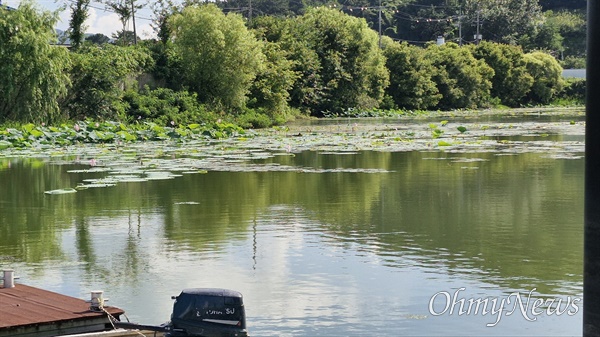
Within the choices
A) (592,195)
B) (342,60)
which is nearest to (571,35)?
(342,60)

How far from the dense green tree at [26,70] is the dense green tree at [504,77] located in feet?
161

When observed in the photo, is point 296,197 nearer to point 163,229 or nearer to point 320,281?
point 163,229

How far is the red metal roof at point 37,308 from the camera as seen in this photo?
707 centimetres

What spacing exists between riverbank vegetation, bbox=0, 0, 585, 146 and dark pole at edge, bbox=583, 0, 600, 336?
25.4 metres

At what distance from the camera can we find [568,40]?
115 metres

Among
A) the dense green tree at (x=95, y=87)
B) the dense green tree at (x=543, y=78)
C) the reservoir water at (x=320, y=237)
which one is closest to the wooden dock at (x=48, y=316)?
the reservoir water at (x=320, y=237)

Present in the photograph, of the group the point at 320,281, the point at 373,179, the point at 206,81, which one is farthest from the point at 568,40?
the point at 320,281

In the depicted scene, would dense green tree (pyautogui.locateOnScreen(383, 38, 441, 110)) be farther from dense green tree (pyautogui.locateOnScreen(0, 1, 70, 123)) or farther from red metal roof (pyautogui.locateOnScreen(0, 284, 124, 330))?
red metal roof (pyautogui.locateOnScreen(0, 284, 124, 330))

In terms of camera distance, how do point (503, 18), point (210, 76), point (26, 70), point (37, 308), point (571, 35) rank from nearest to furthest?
point (37, 308) → point (26, 70) → point (210, 76) → point (503, 18) → point (571, 35)

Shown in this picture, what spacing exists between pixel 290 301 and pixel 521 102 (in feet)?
240

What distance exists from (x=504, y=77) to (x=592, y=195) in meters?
74.7

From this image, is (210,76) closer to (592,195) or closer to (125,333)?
(125,333)

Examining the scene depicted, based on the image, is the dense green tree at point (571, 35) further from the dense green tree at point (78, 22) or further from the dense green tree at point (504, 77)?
the dense green tree at point (78, 22)

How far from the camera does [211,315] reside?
6.86m
